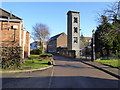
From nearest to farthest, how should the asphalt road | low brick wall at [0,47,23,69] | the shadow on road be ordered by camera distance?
the shadow on road → the asphalt road → low brick wall at [0,47,23,69]

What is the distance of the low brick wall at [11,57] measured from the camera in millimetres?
11211

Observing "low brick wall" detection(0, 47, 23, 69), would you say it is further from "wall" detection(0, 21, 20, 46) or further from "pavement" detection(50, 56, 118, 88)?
"wall" detection(0, 21, 20, 46)

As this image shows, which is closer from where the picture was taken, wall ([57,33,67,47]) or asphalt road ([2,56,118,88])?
asphalt road ([2,56,118,88])

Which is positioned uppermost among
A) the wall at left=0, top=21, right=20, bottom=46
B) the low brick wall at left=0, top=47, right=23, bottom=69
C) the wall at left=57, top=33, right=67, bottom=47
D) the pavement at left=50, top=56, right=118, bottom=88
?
the wall at left=57, top=33, right=67, bottom=47

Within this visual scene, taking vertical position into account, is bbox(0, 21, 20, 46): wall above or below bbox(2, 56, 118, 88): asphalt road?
above

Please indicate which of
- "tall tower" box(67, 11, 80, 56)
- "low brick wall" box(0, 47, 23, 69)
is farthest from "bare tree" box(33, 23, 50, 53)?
"low brick wall" box(0, 47, 23, 69)

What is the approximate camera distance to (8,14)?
1752cm

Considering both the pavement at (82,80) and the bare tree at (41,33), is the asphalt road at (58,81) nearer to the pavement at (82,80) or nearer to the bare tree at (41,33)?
the pavement at (82,80)

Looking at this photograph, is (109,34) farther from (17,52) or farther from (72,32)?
(72,32)

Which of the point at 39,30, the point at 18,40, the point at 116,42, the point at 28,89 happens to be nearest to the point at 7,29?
the point at 18,40

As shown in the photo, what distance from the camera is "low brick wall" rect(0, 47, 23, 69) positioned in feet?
36.8

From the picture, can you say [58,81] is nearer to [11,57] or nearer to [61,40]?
[11,57]

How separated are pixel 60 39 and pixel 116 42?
127ft

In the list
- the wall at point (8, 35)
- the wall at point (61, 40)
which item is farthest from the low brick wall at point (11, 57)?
the wall at point (61, 40)
